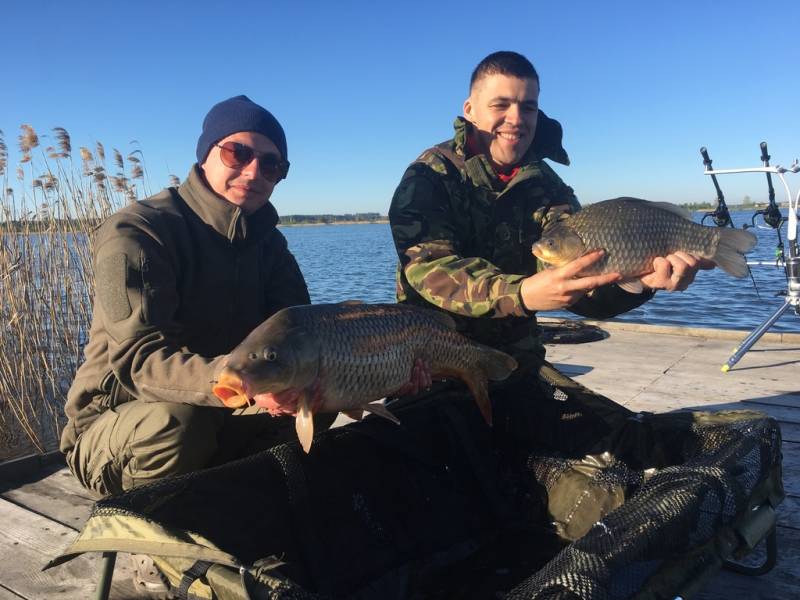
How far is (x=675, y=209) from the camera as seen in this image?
2293mm

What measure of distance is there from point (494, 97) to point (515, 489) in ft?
5.15

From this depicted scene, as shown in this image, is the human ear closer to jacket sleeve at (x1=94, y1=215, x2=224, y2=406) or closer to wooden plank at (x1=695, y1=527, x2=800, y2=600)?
jacket sleeve at (x1=94, y1=215, x2=224, y2=406)

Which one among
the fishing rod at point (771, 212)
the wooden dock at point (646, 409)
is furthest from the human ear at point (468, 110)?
the fishing rod at point (771, 212)

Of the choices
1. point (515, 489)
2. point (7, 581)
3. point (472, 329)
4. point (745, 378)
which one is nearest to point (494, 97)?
point (472, 329)

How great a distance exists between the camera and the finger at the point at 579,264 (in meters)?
2.09

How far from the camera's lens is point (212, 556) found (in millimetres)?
1360

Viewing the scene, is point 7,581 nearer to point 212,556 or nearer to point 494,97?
point 212,556

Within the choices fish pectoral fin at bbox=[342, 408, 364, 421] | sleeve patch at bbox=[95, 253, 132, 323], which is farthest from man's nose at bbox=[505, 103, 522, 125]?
sleeve patch at bbox=[95, 253, 132, 323]

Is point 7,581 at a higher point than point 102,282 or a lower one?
lower

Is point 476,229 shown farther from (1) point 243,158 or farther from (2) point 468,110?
(1) point 243,158

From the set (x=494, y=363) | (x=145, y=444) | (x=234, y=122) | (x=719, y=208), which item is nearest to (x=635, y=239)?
(x=494, y=363)

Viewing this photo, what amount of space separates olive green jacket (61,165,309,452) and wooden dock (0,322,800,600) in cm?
42

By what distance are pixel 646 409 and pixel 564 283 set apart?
1871 mm

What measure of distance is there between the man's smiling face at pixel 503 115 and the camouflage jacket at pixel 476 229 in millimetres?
72
